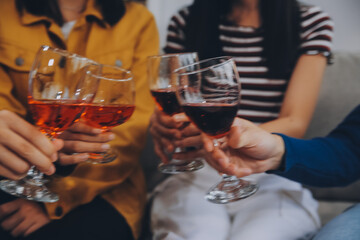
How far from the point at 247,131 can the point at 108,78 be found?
1.16 ft

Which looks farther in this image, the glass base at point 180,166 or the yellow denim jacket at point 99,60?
the yellow denim jacket at point 99,60

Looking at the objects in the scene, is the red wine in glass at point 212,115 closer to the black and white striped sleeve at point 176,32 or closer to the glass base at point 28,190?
the glass base at point 28,190

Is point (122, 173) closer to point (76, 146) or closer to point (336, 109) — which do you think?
point (76, 146)

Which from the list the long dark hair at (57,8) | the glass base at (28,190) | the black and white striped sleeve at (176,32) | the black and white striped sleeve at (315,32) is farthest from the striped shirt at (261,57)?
the glass base at (28,190)

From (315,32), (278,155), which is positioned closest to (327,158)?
(278,155)

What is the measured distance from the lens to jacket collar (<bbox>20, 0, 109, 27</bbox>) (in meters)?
1.02

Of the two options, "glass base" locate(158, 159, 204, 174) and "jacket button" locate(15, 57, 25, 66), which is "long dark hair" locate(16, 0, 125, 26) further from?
"glass base" locate(158, 159, 204, 174)

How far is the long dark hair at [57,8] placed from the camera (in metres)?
1.04

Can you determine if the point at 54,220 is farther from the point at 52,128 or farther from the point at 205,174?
the point at 205,174

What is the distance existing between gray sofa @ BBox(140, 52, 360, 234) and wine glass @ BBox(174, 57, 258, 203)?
2.53 feet

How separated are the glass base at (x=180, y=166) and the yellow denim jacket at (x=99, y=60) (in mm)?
233

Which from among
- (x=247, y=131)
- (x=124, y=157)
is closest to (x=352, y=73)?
(x=247, y=131)

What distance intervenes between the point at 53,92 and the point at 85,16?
22.8 inches

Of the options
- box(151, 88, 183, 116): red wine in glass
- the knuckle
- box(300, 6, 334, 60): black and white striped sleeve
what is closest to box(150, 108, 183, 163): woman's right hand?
box(151, 88, 183, 116): red wine in glass
